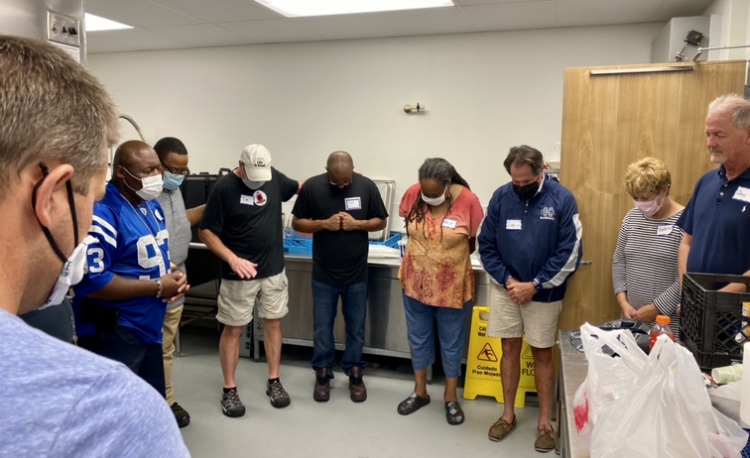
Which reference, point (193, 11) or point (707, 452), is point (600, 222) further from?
point (193, 11)

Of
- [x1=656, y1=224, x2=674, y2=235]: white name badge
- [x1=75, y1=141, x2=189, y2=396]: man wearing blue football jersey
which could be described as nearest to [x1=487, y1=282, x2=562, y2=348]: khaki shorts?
[x1=656, y1=224, x2=674, y2=235]: white name badge

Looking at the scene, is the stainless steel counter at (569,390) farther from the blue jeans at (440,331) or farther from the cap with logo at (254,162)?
the cap with logo at (254,162)

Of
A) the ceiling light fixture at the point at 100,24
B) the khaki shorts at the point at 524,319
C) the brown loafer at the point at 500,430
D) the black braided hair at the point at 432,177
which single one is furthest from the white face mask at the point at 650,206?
the ceiling light fixture at the point at 100,24

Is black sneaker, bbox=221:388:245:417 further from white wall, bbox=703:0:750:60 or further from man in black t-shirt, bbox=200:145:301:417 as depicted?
white wall, bbox=703:0:750:60

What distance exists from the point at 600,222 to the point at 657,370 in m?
2.19

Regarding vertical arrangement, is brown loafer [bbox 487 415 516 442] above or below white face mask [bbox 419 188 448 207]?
below

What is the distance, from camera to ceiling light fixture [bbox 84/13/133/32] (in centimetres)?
420

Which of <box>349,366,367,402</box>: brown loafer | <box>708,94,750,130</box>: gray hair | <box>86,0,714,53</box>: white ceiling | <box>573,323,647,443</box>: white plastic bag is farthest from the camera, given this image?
<box>86,0,714,53</box>: white ceiling

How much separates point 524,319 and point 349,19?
2.63 meters

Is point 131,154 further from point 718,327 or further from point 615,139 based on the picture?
point 615,139

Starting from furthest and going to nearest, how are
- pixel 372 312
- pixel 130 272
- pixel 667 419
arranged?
pixel 372 312
pixel 130 272
pixel 667 419

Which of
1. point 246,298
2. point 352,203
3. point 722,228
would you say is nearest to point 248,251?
point 246,298

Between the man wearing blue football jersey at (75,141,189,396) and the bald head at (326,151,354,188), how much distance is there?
3.67 feet

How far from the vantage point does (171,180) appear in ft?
8.88
